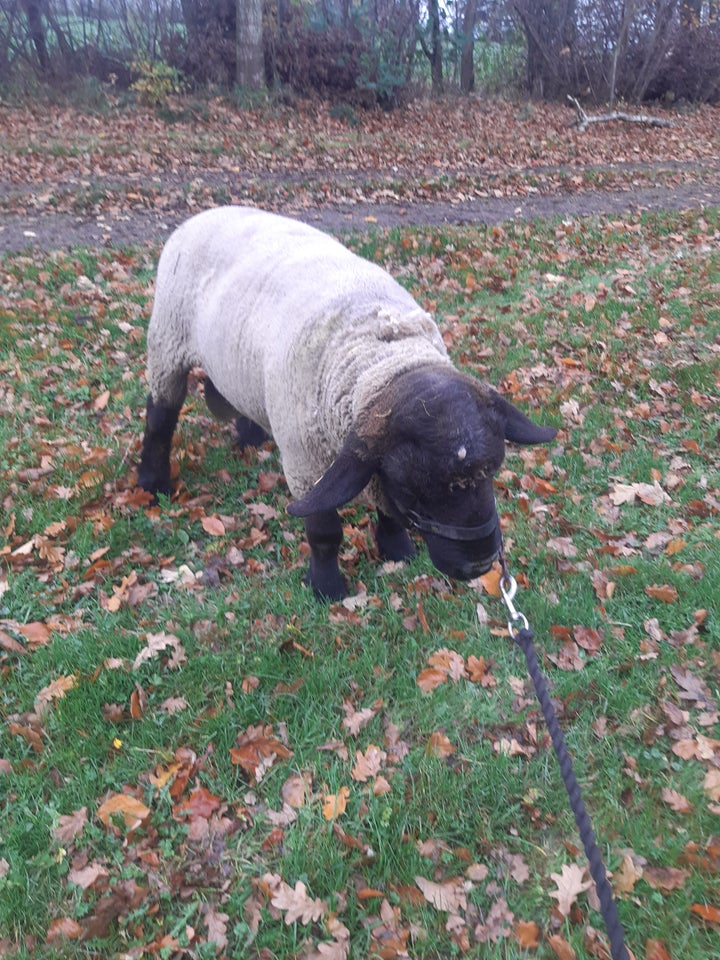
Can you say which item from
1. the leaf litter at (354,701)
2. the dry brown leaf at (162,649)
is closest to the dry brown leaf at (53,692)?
the leaf litter at (354,701)

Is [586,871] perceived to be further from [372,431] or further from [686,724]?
[372,431]

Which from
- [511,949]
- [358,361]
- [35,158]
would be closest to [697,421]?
[358,361]

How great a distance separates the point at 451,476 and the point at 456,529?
256 mm

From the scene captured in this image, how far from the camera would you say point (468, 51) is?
20094 mm

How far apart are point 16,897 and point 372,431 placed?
2.41 meters

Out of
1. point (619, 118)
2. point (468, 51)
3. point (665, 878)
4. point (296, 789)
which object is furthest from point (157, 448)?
point (468, 51)

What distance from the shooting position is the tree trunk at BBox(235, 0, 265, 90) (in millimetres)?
16328

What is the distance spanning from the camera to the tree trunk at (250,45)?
643 inches

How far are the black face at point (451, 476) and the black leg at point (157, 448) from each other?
2.56 metres

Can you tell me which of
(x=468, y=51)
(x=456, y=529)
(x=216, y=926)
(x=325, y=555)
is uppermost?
(x=468, y=51)

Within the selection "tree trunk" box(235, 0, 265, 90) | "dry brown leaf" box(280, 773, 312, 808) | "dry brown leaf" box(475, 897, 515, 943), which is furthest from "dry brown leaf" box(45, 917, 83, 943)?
"tree trunk" box(235, 0, 265, 90)

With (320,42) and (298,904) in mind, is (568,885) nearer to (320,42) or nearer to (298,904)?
(298,904)

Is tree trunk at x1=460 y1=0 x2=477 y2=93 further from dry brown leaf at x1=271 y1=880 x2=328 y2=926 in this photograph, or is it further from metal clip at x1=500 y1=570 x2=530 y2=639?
dry brown leaf at x1=271 y1=880 x2=328 y2=926

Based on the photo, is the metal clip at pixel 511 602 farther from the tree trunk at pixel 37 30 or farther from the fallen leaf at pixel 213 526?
the tree trunk at pixel 37 30
